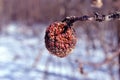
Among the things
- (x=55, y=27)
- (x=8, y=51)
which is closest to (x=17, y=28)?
(x=8, y=51)

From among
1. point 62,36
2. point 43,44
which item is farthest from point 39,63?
point 62,36

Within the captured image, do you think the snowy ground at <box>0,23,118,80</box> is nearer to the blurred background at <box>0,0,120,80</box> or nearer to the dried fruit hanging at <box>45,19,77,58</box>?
the blurred background at <box>0,0,120,80</box>

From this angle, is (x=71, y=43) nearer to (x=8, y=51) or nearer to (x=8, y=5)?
(x=8, y=51)

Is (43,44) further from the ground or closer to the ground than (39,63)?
further from the ground

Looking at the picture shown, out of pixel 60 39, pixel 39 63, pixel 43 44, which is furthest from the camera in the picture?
pixel 43 44

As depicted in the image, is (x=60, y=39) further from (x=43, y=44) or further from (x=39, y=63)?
(x=43, y=44)

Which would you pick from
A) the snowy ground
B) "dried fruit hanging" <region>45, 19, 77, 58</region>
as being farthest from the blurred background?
"dried fruit hanging" <region>45, 19, 77, 58</region>

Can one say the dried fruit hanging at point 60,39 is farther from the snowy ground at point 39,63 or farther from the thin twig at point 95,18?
the snowy ground at point 39,63
